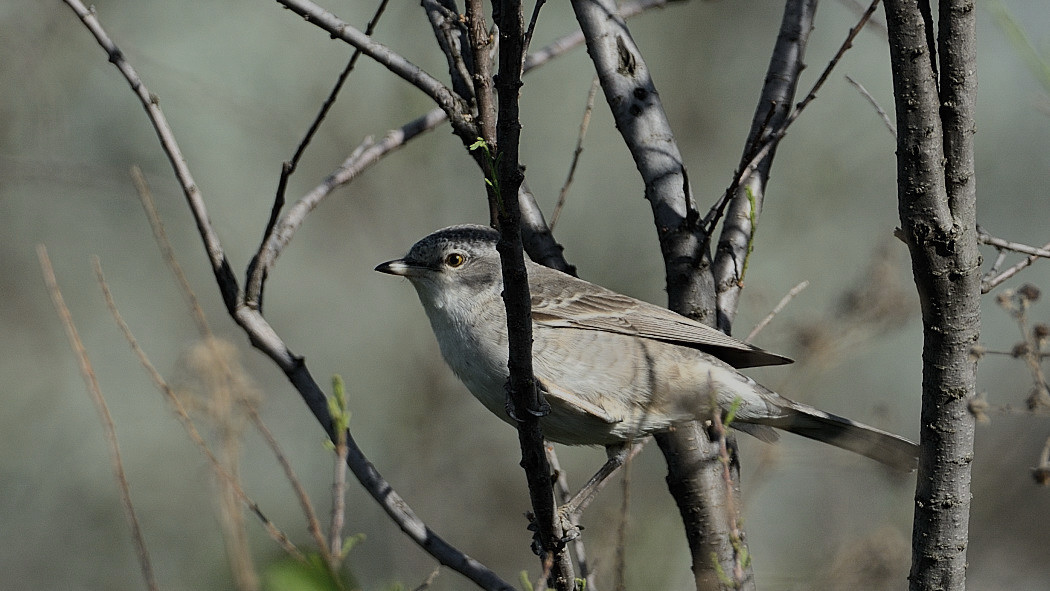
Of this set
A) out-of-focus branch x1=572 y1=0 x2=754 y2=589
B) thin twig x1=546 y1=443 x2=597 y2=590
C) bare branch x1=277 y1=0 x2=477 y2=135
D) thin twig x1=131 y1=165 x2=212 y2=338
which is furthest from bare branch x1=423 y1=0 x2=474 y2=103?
thin twig x1=546 y1=443 x2=597 y2=590

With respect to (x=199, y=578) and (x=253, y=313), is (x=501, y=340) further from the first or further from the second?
(x=199, y=578)

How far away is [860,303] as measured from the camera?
4.54 m

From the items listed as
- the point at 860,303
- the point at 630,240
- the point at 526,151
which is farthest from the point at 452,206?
the point at 860,303

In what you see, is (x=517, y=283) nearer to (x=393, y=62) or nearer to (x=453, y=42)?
(x=393, y=62)

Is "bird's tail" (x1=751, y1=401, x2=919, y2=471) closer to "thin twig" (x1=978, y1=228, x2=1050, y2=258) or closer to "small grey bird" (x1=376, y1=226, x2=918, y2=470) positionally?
"small grey bird" (x1=376, y1=226, x2=918, y2=470)

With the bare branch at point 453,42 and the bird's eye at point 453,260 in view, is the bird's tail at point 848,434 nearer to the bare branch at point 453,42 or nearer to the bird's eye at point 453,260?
the bird's eye at point 453,260

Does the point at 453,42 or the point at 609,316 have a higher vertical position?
the point at 453,42

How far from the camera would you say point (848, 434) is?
4.04 m

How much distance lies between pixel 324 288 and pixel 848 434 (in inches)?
245

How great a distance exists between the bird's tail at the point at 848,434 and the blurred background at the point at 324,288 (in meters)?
3.27

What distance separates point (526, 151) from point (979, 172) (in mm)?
4946

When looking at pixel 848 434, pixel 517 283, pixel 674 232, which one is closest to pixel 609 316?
pixel 674 232

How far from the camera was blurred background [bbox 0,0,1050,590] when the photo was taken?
25.9ft

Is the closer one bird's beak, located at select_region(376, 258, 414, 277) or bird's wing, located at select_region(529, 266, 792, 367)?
bird's wing, located at select_region(529, 266, 792, 367)
